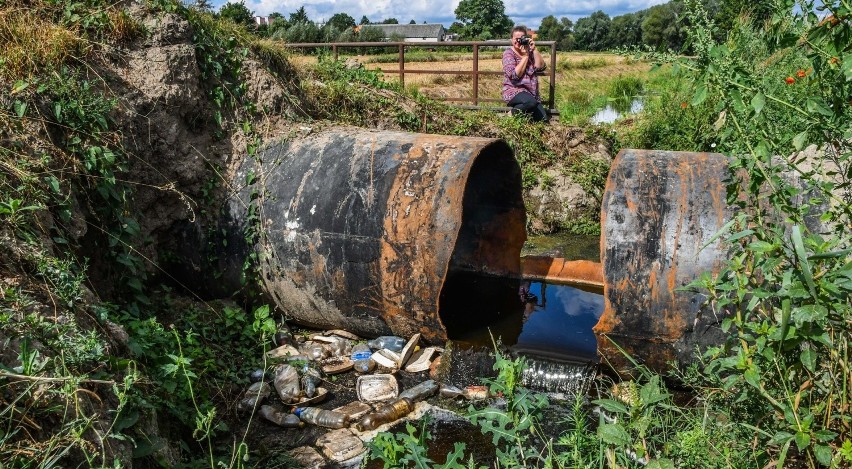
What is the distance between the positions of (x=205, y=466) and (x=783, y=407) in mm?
2201

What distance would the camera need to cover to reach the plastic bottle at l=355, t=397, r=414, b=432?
3.81m

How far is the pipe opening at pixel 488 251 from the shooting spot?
17.9ft

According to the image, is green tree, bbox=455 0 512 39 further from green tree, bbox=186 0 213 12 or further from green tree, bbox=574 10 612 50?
green tree, bbox=186 0 213 12

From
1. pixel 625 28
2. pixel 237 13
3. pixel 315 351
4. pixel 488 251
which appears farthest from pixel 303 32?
pixel 625 28

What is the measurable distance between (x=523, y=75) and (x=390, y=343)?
552cm

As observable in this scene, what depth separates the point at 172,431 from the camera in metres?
3.14

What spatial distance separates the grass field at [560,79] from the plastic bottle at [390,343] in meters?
6.66

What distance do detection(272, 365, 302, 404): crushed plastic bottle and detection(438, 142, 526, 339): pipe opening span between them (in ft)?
4.72

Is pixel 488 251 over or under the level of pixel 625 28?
under

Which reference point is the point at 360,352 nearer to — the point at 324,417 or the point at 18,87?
the point at 324,417

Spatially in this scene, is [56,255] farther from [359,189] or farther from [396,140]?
[396,140]

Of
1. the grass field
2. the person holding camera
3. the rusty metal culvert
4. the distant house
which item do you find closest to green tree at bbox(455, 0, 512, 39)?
the distant house

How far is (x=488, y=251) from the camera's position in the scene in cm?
596

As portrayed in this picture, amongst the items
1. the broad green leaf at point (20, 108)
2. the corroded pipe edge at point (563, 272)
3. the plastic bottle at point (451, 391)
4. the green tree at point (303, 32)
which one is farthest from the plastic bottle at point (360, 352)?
the green tree at point (303, 32)
